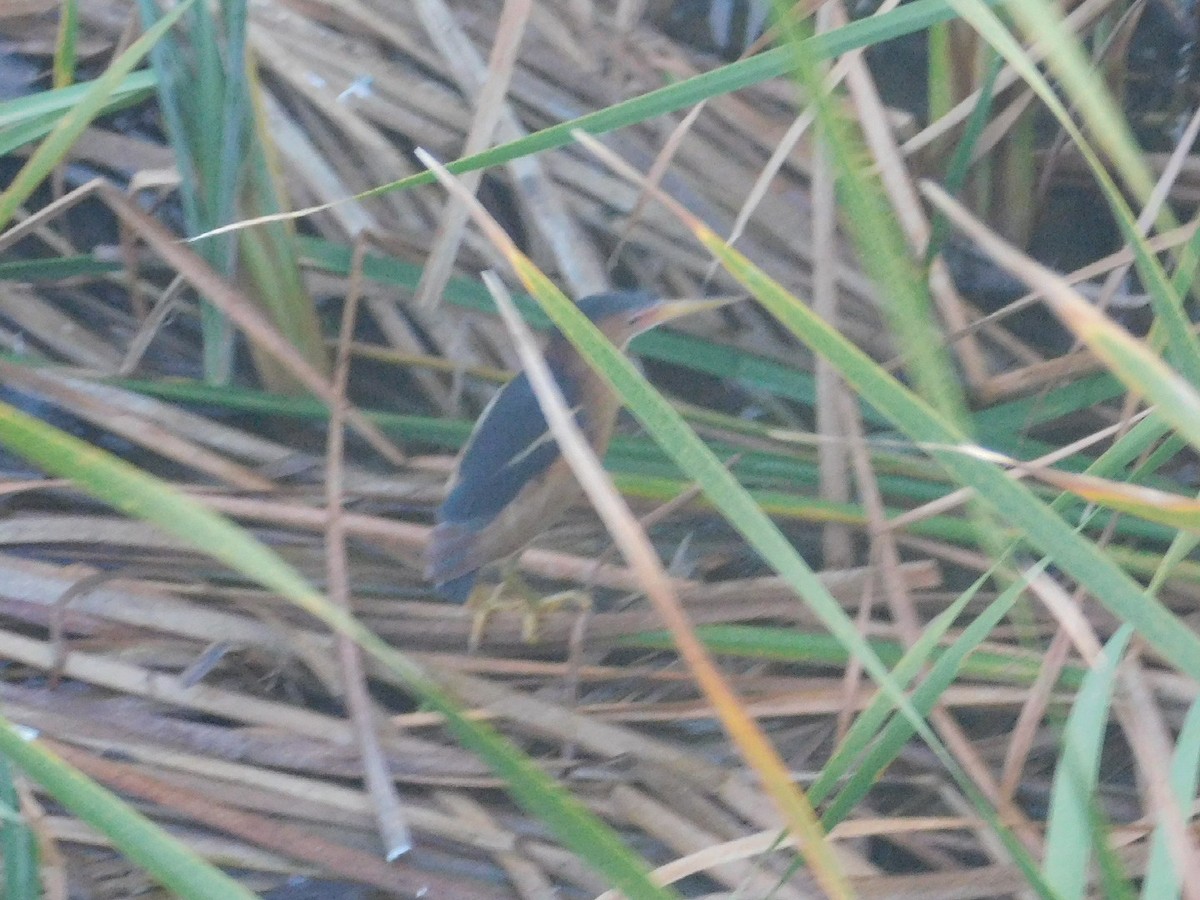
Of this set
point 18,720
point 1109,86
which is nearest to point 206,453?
point 18,720

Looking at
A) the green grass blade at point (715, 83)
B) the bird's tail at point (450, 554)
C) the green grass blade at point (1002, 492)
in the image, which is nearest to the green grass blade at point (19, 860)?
the bird's tail at point (450, 554)

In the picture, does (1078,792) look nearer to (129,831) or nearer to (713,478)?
(713,478)

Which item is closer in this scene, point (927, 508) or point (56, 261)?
point (927, 508)

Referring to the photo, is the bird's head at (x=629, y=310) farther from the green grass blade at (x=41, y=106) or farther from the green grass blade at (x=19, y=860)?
the green grass blade at (x=19, y=860)

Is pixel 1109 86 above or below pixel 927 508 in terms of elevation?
above

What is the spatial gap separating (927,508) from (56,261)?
2.96 feet

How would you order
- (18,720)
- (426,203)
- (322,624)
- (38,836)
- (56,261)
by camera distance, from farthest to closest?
(426,203) < (56,261) < (322,624) < (18,720) < (38,836)

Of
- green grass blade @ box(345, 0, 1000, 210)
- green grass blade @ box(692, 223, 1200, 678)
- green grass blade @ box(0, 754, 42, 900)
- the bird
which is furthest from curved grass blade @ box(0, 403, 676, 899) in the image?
the bird

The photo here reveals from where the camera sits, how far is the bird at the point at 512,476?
117 cm

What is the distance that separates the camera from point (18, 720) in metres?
1.11

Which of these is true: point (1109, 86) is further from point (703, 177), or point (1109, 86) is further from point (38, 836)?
point (38, 836)

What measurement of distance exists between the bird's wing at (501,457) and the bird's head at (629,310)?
10cm

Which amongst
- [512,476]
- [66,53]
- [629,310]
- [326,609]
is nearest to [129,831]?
[326,609]

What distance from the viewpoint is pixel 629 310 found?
133cm
